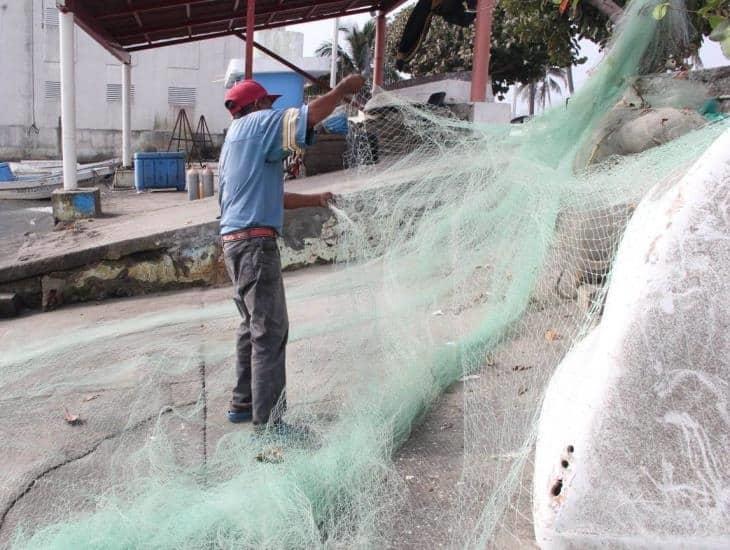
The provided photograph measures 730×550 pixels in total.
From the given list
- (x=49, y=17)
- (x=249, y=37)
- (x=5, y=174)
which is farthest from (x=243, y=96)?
(x=49, y=17)

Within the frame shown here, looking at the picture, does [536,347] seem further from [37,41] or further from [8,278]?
[37,41]

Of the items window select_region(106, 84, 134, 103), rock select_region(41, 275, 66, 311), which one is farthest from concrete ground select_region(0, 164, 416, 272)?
window select_region(106, 84, 134, 103)

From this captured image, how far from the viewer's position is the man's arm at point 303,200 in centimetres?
365

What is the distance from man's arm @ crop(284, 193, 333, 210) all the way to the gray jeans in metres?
0.47

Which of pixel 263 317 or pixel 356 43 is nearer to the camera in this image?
pixel 263 317

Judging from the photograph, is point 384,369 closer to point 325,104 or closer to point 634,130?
point 325,104

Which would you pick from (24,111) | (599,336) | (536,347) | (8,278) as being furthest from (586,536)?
(24,111)

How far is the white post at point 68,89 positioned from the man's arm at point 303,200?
6.22 m

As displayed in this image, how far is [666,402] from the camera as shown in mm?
1863

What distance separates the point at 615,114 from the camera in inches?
159

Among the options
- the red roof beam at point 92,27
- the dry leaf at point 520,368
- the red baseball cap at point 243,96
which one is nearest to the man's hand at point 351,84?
the red baseball cap at point 243,96

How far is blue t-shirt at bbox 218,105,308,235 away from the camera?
3.10 metres

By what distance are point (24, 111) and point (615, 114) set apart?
92.1 ft

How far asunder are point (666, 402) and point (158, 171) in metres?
12.8
